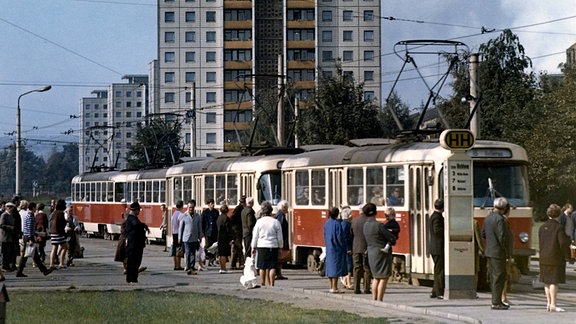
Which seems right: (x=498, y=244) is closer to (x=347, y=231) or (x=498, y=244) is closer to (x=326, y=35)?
(x=347, y=231)

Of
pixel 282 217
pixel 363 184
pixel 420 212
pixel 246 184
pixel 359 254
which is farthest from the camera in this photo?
pixel 246 184

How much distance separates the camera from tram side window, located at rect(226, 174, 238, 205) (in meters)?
35.4

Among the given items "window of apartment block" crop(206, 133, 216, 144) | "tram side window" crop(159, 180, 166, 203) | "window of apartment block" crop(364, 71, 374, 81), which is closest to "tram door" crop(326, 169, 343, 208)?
"tram side window" crop(159, 180, 166, 203)

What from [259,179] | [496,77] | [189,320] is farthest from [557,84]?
[189,320]

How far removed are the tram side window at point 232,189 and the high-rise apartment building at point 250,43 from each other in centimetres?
8760

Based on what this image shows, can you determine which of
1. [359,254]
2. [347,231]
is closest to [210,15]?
[347,231]

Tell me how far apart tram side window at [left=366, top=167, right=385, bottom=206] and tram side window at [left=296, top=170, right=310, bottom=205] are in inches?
148

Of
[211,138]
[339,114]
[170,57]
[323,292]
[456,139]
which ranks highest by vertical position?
[170,57]

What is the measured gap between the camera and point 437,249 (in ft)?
70.2

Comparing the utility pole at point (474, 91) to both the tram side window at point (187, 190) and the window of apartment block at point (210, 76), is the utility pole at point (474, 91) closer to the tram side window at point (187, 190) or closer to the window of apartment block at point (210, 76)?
the tram side window at point (187, 190)

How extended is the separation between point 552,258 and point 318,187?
11.6m

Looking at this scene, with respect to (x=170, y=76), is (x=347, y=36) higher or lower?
higher

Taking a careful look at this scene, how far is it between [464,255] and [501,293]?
7.17 feet

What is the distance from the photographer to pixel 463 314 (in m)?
18.0
